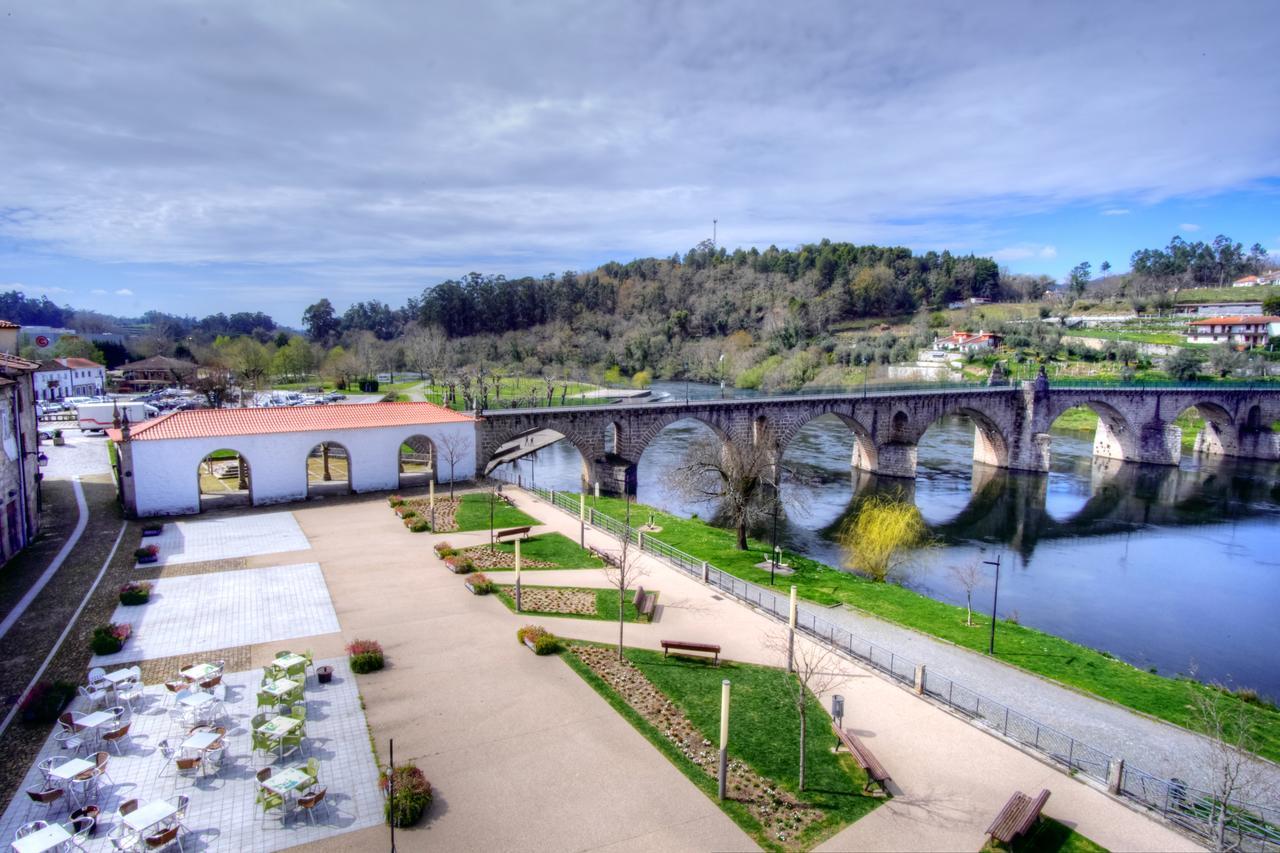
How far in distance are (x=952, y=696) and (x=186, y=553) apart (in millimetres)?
25622

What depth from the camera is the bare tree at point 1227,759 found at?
1166cm

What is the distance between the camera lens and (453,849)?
11234 mm

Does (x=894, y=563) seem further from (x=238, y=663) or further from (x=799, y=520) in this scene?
(x=238, y=663)

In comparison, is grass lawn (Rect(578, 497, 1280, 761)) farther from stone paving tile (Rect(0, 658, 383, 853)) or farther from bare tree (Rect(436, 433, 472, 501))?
stone paving tile (Rect(0, 658, 383, 853))

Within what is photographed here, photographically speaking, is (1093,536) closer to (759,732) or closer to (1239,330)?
(759,732)

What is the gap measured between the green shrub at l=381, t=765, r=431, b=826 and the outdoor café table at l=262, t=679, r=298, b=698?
140 inches

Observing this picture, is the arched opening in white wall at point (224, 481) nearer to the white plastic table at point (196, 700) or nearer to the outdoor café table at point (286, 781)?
the white plastic table at point (196, 700)

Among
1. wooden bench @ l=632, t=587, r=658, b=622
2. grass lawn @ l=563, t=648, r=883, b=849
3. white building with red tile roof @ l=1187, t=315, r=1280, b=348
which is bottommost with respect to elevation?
grass lawn @ l=563, t=648, r=883, b=849

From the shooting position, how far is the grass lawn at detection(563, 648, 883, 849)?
41.2ft

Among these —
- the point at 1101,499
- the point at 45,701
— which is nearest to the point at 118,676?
the point at 45,701

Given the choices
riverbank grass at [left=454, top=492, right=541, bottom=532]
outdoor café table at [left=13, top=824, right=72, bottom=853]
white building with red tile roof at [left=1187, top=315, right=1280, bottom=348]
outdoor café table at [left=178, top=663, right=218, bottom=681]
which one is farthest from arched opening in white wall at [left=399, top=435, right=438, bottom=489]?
white building with red tile roof at [left=1187, top=315, right=1280, bottom=348]

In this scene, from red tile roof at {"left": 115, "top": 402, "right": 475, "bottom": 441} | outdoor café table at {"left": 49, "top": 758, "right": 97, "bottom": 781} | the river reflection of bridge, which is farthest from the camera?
the river reflection of bridge

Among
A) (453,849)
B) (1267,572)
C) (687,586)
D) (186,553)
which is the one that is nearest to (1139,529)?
(1267,572)

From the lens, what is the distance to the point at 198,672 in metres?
15.5
